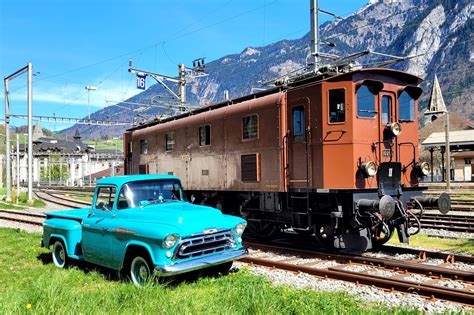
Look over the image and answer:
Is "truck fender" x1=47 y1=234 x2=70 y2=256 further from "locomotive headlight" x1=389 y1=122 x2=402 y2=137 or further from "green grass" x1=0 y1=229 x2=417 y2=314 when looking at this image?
"locomotive headlight" x1=389 y1=122 x2=402 y2=137

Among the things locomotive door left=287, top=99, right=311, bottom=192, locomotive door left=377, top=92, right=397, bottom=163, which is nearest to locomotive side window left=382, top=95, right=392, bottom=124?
locomotive door left=377, top=92, right=397, bottom=163

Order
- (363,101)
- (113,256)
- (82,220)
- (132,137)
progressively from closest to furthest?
1. (113,256)
2. (82,220)
3. (363,101)
4. (132,137)

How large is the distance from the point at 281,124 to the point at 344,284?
4.94 meters

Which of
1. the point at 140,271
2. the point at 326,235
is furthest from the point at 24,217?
the point at 140,271

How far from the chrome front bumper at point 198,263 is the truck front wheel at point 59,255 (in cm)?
345

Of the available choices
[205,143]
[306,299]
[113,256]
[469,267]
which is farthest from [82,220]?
[469,267]

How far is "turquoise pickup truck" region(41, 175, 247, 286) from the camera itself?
718cm

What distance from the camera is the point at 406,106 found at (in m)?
12.0

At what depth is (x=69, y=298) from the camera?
6.32 meters

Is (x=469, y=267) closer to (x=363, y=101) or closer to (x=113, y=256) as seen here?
(x=363, y=101)

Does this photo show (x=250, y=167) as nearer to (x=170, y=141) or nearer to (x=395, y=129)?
(x=395, y=129)

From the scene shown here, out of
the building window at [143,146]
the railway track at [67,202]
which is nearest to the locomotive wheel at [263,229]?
the building window at [143,146]

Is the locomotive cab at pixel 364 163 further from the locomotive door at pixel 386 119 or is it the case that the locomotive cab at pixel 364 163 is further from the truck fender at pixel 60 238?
the truck fender at pixel 60 238

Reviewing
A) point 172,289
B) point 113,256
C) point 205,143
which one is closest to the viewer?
point 172,289
